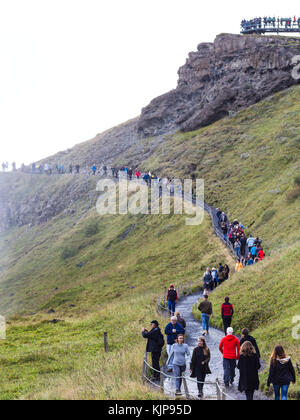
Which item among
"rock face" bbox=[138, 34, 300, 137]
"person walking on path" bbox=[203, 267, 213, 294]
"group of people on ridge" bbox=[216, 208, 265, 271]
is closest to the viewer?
"person walking on path" bbox=[203, 267, 213, 294]

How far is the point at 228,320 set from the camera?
1561 cm

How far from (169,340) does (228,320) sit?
314 centimetres

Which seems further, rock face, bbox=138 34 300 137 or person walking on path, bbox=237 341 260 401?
rock face, bbox=138 34 300 137

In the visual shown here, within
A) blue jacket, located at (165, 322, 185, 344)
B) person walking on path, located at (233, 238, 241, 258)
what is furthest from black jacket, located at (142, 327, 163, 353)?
person walking on path, located at (233, 238, 241, 258)

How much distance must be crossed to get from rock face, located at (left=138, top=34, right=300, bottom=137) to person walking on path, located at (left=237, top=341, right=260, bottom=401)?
63897 mm

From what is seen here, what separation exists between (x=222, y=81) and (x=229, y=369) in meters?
69.2

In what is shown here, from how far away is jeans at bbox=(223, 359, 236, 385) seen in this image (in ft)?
38.2

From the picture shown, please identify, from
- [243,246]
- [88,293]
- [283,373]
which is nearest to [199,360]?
[283,373]

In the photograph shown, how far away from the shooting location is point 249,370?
10109 millimetres

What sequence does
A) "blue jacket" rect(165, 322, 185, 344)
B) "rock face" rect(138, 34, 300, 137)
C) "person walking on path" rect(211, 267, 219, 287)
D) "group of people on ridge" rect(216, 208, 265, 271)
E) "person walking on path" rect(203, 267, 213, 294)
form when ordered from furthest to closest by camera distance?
1. "rock face" rect(138, 34, 300, 137)
2. "group of people on ridge" rect(216, 208, 265, 271)
3. "person walking on path" rect(211, 267, 219, 287)
4. "person walking on path" rect(203, 267, 213, 294)
5. "blue jacket" rect(165, 322, 185, 344)

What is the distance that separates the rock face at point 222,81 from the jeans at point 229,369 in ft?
206

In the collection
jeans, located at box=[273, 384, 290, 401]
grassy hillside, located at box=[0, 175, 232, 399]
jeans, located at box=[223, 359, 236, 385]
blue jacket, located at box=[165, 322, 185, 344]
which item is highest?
blue jacket, located at box=[165, 322, 185, 344]

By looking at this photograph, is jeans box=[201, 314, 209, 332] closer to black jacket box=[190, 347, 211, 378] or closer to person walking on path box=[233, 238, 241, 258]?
black jacket box=[190, 347, 211, 378]
